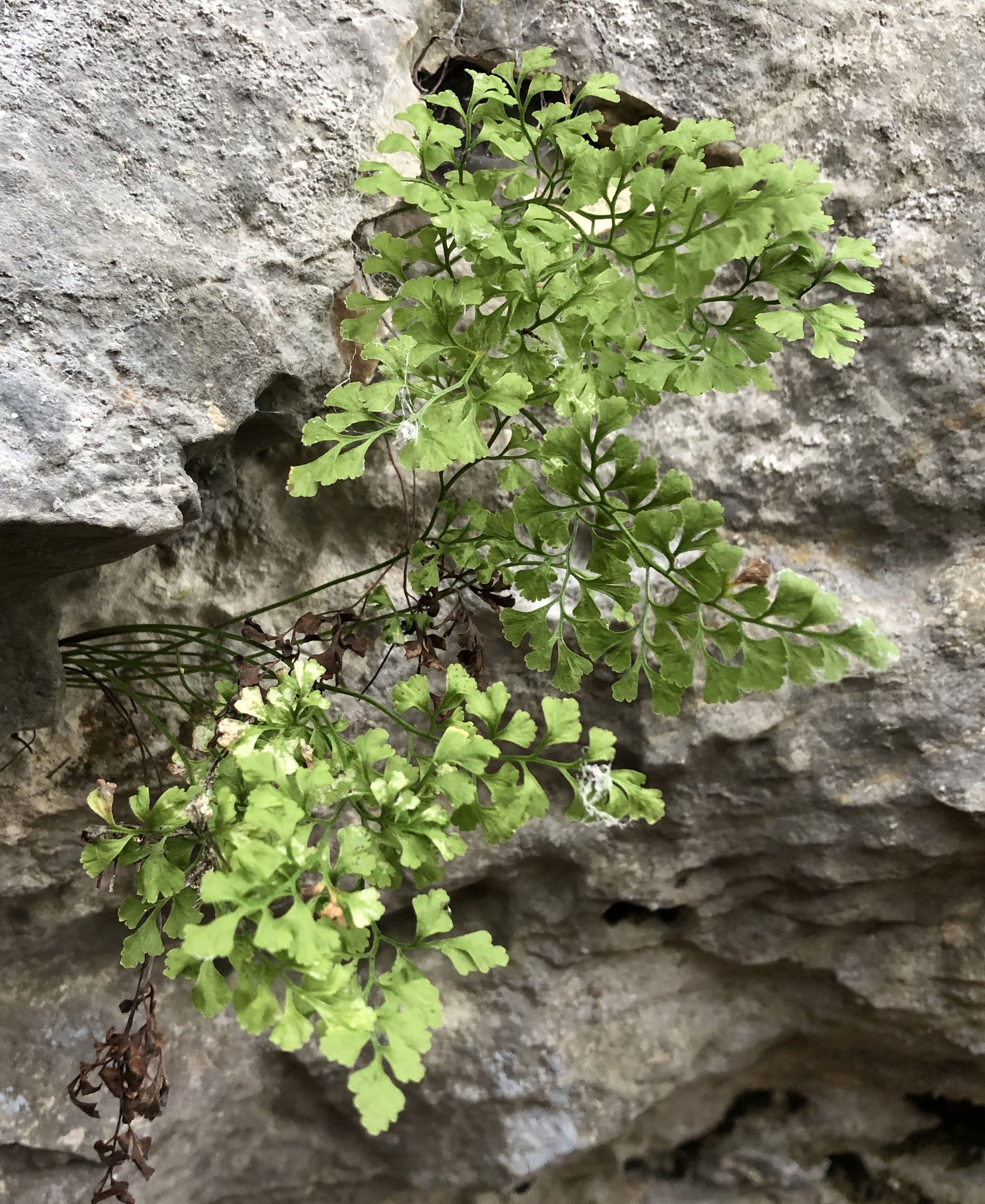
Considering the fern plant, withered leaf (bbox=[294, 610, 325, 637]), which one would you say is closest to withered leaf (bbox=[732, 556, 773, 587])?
the fern plant

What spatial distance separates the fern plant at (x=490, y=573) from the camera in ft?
3.22

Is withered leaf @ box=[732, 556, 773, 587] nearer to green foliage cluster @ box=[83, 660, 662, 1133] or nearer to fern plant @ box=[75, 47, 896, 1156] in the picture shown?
fern plant @ box=[75, 47, 896, 1156]

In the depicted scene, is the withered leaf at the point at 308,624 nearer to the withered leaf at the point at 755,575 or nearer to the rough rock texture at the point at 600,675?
the rough rock texture at the point at 600,675

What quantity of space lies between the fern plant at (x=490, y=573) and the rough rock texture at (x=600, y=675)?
26 cm

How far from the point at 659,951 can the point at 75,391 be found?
1825mm

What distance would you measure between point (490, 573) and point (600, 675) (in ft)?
1.73

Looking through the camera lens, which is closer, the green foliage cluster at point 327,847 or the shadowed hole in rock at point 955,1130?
the green foliage cluster at point 327,847

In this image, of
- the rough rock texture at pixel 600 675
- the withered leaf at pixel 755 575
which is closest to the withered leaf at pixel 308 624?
the rough rock texture at pixel 600 675

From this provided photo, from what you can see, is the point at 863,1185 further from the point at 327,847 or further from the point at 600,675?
the point at 327,847

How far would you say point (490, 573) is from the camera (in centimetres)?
131

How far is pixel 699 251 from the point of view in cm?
102

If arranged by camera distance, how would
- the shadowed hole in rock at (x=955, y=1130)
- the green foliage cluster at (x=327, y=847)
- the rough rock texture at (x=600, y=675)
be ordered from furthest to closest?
the shadowed hole in rock at (x=955, y=1130) → the rough rock texture at (x=600, y=675) → the green foliage cluster at (x=327, y=847)

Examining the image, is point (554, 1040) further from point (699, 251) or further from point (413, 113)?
point (413, 113)

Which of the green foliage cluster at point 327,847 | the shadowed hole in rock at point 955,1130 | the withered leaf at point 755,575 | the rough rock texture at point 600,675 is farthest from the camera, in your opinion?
the shadowed hole in rock at point 955,1130
